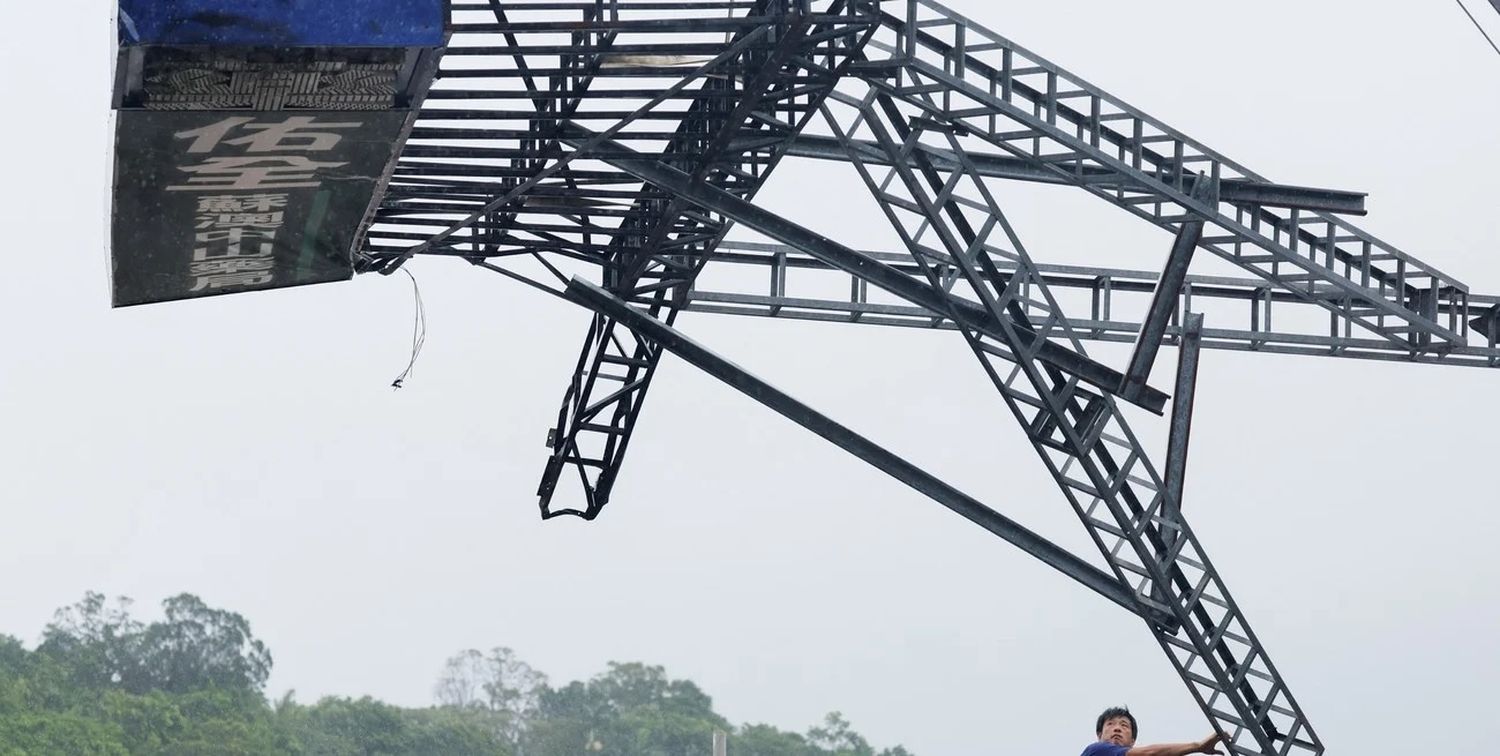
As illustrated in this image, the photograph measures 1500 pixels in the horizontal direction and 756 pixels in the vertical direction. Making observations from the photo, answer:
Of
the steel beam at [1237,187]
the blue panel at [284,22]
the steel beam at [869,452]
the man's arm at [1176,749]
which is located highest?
the steel beam at [1237,187]

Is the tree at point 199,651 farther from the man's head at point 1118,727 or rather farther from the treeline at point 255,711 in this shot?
the man's head at point 1118,727

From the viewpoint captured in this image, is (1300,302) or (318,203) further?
(1300,302)

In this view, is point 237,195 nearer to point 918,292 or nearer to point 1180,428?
point 918,292

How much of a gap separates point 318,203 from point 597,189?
3614 mm

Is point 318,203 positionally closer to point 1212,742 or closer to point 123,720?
point 1212,742

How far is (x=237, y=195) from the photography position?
14.6 metres

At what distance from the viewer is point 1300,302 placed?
905 inches

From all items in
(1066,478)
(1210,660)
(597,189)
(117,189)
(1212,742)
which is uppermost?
(597,189)

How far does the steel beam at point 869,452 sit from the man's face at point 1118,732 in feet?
27.0

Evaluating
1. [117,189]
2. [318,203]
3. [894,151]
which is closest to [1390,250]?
[894,151]

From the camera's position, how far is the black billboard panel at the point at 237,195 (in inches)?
541

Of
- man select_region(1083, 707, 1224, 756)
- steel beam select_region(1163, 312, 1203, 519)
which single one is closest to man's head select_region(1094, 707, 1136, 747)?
man select_region(1083, 707, 1224, 756)

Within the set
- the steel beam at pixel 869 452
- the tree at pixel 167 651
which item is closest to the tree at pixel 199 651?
the tree at pixel 167 651

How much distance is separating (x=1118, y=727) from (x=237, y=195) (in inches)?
302
